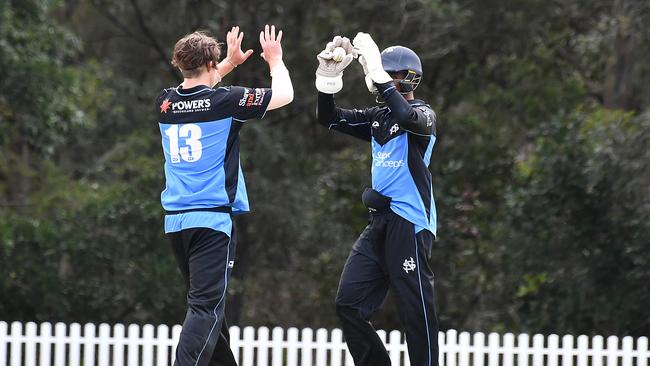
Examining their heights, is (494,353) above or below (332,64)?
below

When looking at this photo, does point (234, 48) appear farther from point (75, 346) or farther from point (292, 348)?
point (75, 346)

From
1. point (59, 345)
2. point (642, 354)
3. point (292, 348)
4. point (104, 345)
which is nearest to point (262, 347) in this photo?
point (292, 348)

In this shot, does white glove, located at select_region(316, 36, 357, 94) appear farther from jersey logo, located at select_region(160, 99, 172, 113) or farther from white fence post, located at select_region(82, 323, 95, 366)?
white fence post, located at select_region(82, 323, 95, 366)

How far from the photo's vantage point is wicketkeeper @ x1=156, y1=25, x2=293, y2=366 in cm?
546

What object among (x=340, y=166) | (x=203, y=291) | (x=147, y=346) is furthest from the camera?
(x=340, y=166)

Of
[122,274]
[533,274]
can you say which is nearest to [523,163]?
[533,274]

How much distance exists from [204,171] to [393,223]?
3.36 feet

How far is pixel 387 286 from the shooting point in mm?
5875

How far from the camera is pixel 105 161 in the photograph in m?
17.9

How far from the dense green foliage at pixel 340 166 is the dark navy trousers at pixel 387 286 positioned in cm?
630

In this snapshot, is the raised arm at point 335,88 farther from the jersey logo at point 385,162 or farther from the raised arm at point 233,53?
the raised arm at point 233,53

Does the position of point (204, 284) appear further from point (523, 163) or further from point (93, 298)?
point (523, 163)

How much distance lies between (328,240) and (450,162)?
6.86 ft

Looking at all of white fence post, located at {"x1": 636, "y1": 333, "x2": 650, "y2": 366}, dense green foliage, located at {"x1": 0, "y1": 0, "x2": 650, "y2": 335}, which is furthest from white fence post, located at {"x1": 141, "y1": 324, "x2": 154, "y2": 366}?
dense green foliage, located at {"x1": 0, "y1": 0, "x2": 650, "y2": 335}
